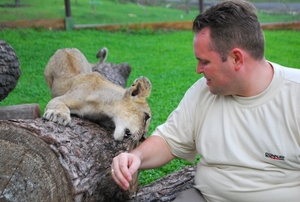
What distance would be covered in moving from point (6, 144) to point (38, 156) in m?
0.24

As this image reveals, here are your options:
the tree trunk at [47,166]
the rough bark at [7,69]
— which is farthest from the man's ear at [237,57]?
the rough bark at [7,69]

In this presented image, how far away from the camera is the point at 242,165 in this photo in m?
3.10

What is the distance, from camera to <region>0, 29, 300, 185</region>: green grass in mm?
7551

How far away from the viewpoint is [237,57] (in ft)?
10.0

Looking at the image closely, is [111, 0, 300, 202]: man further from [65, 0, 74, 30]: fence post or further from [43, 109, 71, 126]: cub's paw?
[65, 0, 74, 30]: fence post

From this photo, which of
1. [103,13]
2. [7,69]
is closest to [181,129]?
[7,69]

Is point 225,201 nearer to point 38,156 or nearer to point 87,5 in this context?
point 38,156

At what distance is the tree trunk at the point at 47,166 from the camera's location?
3008 millimetres

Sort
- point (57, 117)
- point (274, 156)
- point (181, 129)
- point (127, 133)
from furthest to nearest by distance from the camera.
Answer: point (127, 133) → point (57, 117) → point (181, 129) → point (274, 156)

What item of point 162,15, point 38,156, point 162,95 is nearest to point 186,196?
point 38,156

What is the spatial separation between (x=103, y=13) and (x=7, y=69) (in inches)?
349

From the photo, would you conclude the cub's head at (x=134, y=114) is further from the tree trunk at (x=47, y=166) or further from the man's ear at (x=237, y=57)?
the man's ear at (x=237, y=57)

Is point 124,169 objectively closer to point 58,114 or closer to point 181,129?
point 181,129

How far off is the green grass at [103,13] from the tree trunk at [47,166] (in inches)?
366
